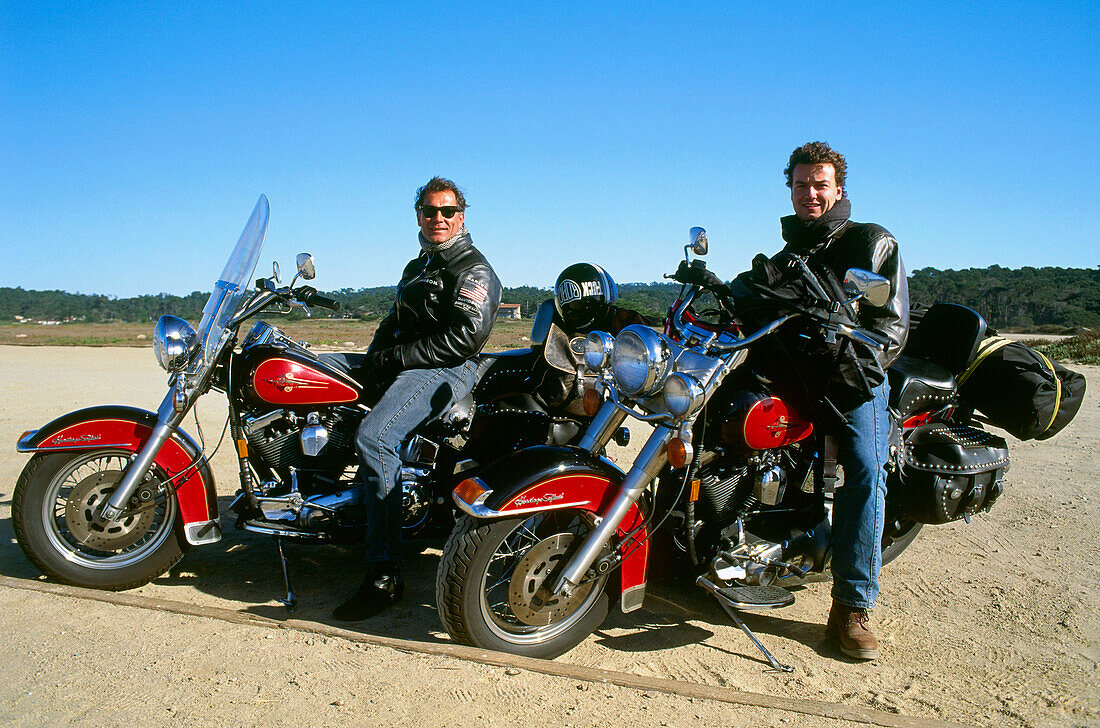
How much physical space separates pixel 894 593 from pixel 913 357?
4.08 ft

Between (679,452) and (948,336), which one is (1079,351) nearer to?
(948,336)

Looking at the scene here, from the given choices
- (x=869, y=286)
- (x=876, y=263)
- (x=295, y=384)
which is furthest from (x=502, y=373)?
(x=869, y=286)

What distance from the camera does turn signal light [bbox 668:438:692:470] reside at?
2.87 m

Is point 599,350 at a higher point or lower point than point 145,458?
higher

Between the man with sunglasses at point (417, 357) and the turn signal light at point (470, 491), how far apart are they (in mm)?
843

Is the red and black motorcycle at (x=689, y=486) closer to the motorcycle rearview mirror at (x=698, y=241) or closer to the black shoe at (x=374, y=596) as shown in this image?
the motorcycle rearview mirror at (x=698, y=241)

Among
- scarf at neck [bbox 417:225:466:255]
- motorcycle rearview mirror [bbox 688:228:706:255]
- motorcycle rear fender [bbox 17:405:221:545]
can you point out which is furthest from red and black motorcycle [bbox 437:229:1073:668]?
motorcycle rear fender [bbox 17:405:221:545]

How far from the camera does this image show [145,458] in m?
3.61

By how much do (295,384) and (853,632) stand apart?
2.84m

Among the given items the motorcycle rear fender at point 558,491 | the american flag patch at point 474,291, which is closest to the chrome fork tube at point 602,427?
the motorcycle rear fender at point 558,491

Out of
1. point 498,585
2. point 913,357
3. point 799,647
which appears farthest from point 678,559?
point 913,357

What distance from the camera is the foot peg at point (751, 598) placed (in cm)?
317

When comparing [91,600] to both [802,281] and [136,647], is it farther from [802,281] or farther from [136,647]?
[802,281]

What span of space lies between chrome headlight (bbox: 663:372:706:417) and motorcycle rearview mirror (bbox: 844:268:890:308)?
0.66m
